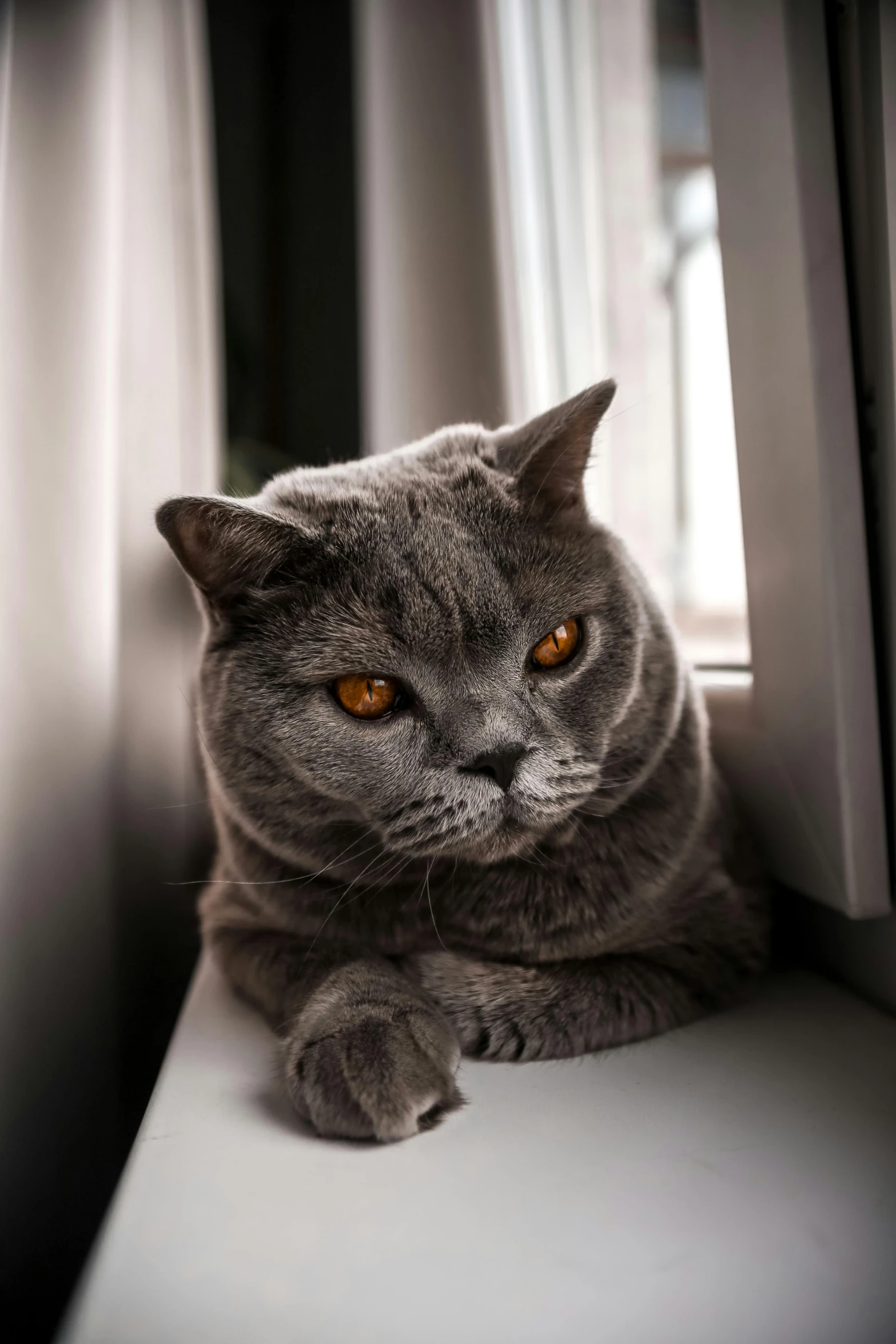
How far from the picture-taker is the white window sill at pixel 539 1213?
466 mm

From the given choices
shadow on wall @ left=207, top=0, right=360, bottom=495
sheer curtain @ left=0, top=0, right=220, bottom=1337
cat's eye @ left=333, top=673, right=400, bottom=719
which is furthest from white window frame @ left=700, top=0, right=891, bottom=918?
shadow on wall @ left=207, top=0, right=360, bottom=495

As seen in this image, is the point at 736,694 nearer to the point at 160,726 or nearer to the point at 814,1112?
the point at 814,1112

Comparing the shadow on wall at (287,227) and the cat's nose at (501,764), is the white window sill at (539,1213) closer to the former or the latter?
the cat's nose at (501,764)

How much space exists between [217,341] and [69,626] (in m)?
1.07

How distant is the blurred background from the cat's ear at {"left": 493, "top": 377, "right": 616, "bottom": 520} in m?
0.19

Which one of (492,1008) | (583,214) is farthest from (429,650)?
(583,214)

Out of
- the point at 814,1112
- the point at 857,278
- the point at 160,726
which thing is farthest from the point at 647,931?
the point at 160,726

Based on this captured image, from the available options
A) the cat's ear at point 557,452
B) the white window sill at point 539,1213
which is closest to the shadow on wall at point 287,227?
the cat's ear at point 557,452

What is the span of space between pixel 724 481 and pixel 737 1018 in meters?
0.97

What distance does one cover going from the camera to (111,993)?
978 millimetres

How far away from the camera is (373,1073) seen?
24.0 inches

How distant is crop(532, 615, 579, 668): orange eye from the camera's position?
0.77 m

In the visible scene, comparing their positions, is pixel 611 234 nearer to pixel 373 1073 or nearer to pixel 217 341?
pixel 217 341

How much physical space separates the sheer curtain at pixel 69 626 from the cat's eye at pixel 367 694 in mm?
277
